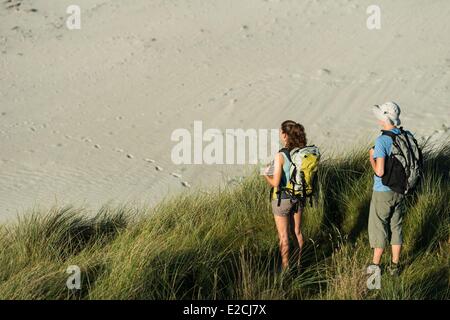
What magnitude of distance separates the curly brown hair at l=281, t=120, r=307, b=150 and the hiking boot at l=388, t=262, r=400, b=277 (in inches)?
44.8

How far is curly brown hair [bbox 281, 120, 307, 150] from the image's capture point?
556 centimetres

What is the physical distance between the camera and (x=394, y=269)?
546cm

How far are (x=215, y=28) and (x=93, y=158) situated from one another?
6.80m

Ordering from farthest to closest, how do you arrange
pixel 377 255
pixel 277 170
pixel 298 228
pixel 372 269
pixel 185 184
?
1. pixel 185 184
2. pixel 298 228
3. pixel 377 255
4. pixel 277 170
5. pixel 372 269

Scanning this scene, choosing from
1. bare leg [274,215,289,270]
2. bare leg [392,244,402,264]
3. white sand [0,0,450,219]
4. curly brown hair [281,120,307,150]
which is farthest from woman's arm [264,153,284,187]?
white sand [0,0,450,219]

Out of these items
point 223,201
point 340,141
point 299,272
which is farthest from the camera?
point 340,141

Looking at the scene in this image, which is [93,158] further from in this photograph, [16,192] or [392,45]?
[392,45]

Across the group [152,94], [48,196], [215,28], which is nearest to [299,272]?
[48,196]

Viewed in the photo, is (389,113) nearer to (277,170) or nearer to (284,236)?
(277,170)

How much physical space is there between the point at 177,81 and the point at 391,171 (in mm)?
11146

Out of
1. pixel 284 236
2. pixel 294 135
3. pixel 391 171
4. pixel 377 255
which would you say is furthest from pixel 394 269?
pixel 294 135

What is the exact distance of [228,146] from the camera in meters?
12.9

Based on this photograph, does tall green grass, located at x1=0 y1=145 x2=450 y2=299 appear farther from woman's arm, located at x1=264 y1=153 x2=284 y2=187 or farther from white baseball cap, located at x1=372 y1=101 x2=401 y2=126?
white baseball cap, located at x1=372 y1=101 x2=401 y2=126
